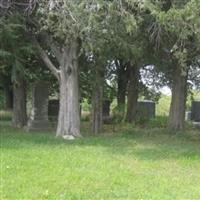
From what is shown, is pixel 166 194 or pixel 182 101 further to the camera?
pixel 182 101

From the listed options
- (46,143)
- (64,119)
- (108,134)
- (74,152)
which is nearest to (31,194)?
(74,152)

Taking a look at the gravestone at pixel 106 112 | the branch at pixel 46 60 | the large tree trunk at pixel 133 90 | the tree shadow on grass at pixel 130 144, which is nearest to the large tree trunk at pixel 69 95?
the branch at pixel 46 60

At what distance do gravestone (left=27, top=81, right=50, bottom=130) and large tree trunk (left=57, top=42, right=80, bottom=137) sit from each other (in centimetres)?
334

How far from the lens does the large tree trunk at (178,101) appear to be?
79.3ft

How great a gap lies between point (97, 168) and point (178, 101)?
12.1m

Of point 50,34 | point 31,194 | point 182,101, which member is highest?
point 50,34

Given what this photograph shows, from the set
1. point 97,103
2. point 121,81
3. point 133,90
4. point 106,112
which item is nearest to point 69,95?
point 97,103

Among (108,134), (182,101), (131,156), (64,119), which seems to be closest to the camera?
(131,156)

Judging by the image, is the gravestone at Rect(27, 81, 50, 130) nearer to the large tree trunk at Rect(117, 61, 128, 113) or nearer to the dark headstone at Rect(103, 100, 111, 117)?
the dark headstone at Rect(103, 100, 111, 117)

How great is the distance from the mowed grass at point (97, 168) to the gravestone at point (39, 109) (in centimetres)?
320

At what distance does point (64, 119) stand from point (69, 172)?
8322mm

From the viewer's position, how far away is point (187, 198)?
9.71 metres

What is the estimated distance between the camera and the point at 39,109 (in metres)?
23.7

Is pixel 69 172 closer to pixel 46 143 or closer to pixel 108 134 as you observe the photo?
pixel 46 143
